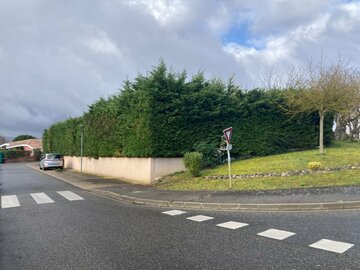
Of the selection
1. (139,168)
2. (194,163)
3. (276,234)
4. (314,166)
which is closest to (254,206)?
(276,234)

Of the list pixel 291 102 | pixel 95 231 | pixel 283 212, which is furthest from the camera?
pixel 291 102

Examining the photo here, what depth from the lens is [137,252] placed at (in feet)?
16.8

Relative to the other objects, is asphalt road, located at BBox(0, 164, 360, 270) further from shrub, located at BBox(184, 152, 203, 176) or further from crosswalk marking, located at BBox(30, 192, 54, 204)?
shrub, located at BBox(184, 152, 203, 176)

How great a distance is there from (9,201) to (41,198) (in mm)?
1070

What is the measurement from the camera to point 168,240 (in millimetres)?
5832

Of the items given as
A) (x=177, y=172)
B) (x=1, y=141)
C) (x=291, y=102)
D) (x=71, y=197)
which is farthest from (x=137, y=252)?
(x=1, y=141)

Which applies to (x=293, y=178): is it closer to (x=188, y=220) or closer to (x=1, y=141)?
(x=188, y=220)

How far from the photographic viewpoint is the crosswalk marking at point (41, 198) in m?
10.9

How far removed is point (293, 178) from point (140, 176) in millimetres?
8134

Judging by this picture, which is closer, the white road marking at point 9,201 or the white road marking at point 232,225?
the white road marking at point 232,225

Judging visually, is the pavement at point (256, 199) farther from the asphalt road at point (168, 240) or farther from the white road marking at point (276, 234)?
the white road marking at point (276, 234)

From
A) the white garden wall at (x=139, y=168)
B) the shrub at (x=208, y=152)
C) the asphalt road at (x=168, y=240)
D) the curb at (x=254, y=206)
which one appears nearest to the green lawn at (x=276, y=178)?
the shrub at (x=208, y=152)

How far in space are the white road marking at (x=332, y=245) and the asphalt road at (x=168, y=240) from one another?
0.26 feet

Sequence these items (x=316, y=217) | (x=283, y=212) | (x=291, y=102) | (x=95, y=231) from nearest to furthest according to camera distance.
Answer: (x=95, y=231), (x=316, y=217), (x=283, y=212), (x=291, y=102)
